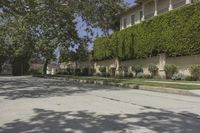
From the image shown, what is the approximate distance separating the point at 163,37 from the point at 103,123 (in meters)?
26.4

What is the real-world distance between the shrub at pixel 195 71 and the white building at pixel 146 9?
6529 mm

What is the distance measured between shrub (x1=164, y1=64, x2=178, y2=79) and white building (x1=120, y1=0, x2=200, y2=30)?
223 inches

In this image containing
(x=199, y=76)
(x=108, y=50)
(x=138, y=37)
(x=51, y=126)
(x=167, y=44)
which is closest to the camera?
(x=51, y=126)

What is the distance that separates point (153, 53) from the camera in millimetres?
37812

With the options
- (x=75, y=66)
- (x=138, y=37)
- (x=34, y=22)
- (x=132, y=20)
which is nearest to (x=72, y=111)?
(x=34, y=22)

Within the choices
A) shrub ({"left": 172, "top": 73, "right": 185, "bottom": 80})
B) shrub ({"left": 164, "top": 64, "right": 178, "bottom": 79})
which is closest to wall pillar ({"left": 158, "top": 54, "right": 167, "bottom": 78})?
shrub ({"left": 164, "top": 64, "right": 178, "bottom": 79})

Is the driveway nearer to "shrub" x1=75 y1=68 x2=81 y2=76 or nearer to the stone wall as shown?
the stone wall

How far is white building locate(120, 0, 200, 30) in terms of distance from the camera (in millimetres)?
37531

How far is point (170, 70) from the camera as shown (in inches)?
1336

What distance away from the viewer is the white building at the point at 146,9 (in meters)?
37.5

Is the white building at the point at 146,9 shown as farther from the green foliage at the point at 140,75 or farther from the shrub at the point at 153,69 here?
the green foliage at the point at 140,75

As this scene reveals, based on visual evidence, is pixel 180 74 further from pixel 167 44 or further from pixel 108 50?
pixel 108 50

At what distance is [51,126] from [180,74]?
944 inches

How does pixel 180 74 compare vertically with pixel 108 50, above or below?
below
